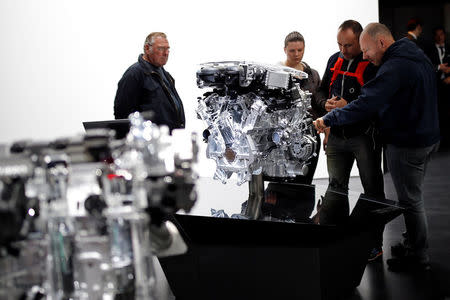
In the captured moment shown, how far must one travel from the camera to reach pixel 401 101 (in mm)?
3520

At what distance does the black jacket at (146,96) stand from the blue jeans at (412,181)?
1932 millimetres

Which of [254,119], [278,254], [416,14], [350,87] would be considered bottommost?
[278,254]

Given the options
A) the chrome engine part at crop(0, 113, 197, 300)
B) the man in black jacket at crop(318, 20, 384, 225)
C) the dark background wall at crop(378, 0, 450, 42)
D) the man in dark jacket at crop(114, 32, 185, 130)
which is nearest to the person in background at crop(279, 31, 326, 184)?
the man in black jacket at crop(318, 20, 384, 225)

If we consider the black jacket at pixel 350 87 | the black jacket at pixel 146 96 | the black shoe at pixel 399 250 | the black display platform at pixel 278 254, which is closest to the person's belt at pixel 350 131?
the black jacket at pixel 350 87

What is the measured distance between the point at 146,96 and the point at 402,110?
219cm

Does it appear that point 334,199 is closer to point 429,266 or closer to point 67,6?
point 429,266

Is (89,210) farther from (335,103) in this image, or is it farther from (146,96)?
(146,96)

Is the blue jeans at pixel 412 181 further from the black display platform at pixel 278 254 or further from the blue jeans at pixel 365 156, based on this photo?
the black display platform at pixel 278 254

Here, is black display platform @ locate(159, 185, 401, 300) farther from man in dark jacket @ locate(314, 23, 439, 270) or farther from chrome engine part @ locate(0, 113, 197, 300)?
chrome engine part @ locate(0, 113, 197, 300)

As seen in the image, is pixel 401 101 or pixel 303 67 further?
pixel 303 67

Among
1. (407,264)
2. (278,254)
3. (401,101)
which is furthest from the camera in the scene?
(407,264)

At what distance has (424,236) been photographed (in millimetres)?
3668

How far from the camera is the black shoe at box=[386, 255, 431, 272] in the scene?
3719mm

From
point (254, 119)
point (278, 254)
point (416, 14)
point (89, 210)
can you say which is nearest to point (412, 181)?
point (254, 119)
